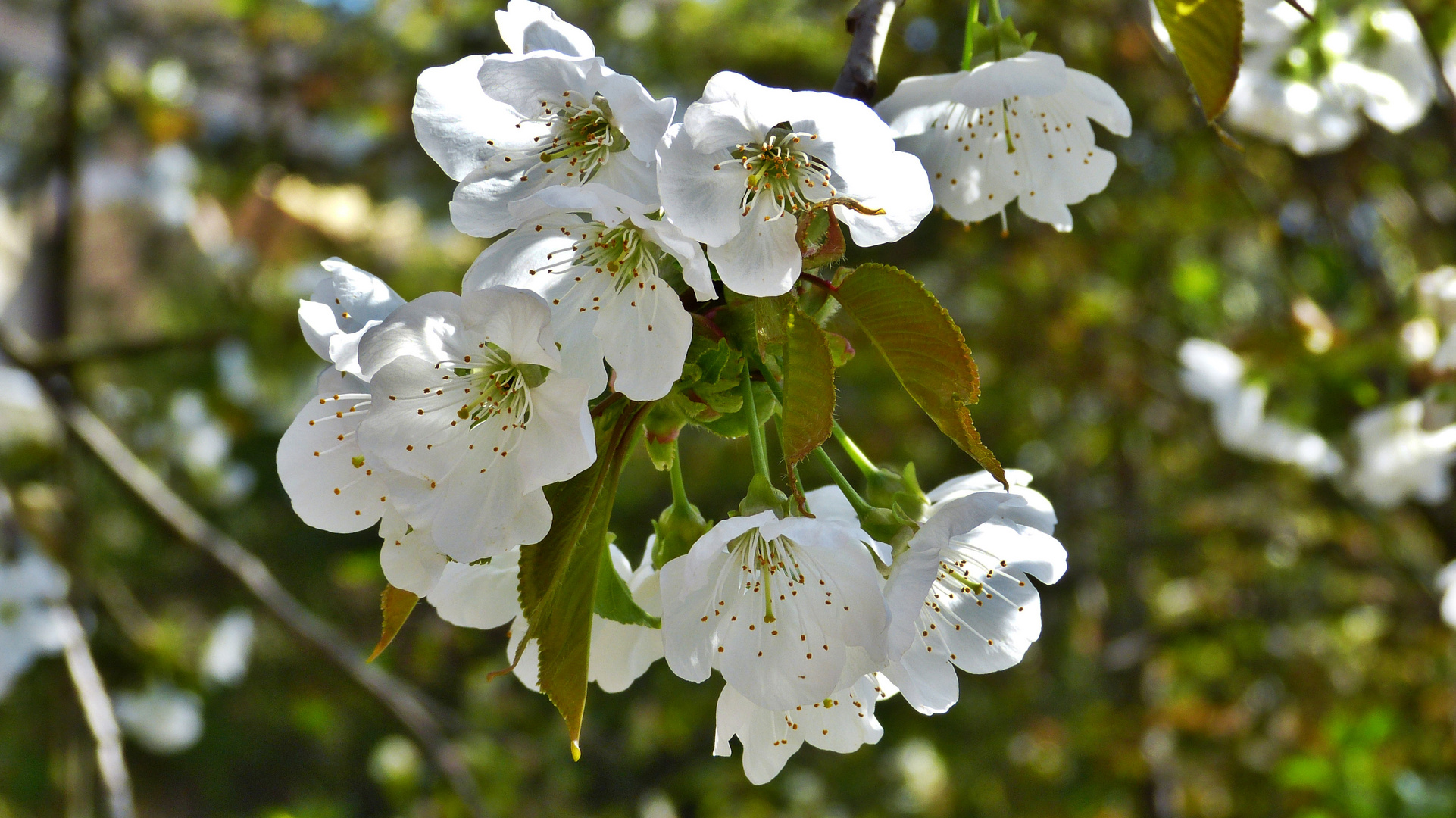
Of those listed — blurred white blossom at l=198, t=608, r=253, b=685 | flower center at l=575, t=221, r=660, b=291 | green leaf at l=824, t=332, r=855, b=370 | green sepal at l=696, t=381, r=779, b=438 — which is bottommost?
blurred white blossom at l=198, t=608, r=253, b=685

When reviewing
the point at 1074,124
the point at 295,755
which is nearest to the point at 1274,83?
the point at 1074,124

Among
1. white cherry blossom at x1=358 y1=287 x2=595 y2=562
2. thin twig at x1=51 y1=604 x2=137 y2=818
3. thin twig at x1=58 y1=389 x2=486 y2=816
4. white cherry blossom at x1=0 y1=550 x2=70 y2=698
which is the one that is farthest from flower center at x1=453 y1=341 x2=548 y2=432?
white cherry blossom at x1=0 y1=550 x2=70 y2=698

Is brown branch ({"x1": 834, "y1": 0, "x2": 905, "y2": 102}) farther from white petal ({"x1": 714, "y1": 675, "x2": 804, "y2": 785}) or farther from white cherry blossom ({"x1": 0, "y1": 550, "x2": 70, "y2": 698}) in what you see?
white cherry blossom ({"x1": 0, "y1": 550, "x2": 70, "y2": 698})

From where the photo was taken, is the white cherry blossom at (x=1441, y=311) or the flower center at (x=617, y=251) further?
the white cherry blossom at (x=1441, y=311)

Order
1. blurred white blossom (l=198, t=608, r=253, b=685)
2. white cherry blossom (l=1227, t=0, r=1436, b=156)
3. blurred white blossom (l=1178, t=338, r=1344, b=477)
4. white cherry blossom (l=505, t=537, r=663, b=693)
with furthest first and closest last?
1. blurred white blossom (l=198, t=608, r=253, b=685)
2. blurred white blossom (l=1178, t=338, r=1344, b=477)
3. white cherry blossom (l=1227, t=0, r=1436, b=156)
4. white cherry blossom (l=505, t=537, r=663, b=693)

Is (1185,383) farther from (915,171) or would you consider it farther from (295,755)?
(295,755)

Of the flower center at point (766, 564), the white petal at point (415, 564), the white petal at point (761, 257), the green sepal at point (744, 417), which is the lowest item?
the flower center at point (766, 564)

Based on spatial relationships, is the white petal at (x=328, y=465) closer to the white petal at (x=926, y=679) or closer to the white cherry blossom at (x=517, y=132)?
the white cherry blossom at (x=517, y=132)

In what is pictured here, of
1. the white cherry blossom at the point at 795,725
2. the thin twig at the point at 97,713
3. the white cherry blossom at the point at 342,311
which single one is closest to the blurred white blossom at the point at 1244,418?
the white cherry blossom at the point at 795,725
